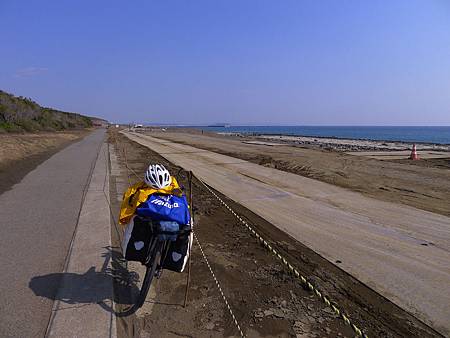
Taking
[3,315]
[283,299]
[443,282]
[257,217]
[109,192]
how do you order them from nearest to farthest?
1. [3,315]
2. [283,299]
3. [443,282]
4. [257,217]
5. [109,192]

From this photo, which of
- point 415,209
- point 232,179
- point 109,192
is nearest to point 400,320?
point 415,209

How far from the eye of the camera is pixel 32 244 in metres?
5.90

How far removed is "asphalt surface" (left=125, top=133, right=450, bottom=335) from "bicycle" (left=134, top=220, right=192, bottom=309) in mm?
2713

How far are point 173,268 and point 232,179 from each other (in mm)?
10503

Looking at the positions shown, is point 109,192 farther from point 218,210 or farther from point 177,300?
point 177,300

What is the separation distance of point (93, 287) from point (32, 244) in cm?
208

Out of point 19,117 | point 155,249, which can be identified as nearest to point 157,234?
point 155,249

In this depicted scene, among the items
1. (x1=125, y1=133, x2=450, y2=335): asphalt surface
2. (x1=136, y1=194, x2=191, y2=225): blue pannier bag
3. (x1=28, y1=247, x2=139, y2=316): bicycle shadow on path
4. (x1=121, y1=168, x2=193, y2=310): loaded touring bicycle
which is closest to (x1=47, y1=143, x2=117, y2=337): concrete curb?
(x1=28, y1=247, x2=139, y2=316): bicycle shadow on path

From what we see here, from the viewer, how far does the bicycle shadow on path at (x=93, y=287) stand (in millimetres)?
4090

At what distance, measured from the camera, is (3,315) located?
3.72m

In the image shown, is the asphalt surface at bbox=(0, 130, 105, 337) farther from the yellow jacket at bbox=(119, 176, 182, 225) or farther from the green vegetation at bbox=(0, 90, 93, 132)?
the green vegetation at bbox=(0, 90, 93, 132)

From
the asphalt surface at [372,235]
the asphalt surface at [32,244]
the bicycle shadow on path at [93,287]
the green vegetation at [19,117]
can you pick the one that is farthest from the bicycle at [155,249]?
the green vegetation at [19,117]

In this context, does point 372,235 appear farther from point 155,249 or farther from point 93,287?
point 93,287

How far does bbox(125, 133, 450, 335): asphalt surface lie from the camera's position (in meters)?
4.72
